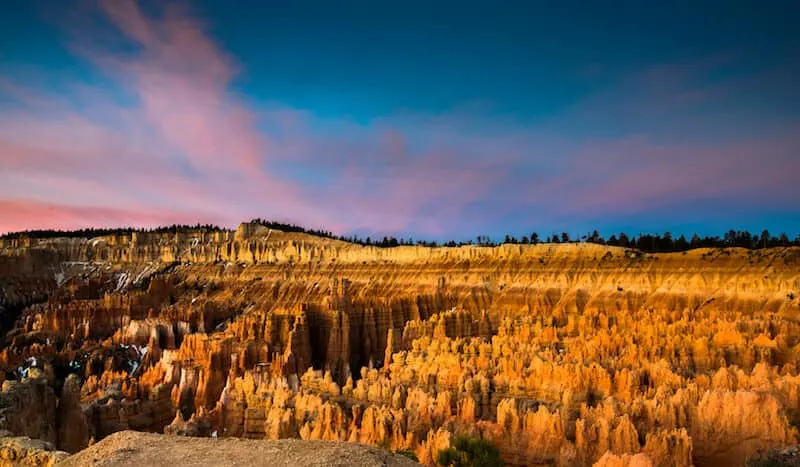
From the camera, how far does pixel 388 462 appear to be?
29.0ft

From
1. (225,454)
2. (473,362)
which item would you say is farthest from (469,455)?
(473,362)

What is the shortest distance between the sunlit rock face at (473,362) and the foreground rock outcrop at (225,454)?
5.34 m

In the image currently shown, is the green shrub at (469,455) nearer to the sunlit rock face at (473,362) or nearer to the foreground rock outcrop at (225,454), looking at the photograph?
the sunlit rock face at (473,362)

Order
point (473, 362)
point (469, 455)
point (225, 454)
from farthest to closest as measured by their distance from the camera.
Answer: point (473, 362)
point (469, 455)
point (225, 454)

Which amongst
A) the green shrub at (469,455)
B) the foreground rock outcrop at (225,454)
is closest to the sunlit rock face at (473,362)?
the green shrub at (469,455)

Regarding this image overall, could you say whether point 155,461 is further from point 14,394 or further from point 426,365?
point 426,365

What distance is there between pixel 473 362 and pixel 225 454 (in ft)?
52.0

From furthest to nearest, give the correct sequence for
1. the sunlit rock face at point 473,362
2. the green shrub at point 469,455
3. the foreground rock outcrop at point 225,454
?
the sunlit rock face at point 473,362 → the green shrub at point 469,455 → the foreground rock outcrop at point 225,454

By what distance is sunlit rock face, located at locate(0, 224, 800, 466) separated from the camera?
15.4 meters

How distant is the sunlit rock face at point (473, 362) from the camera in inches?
607

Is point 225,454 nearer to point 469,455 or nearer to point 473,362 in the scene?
point 469,455

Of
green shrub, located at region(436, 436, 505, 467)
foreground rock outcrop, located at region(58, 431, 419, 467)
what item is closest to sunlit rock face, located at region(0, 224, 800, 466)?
green shrub, located at region(436, 436, 505, 467)

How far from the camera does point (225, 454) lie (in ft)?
30.2

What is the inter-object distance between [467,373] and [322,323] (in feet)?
69.9
